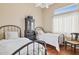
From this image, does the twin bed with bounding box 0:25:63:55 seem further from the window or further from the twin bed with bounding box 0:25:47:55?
the window

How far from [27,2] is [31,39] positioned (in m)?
0.63

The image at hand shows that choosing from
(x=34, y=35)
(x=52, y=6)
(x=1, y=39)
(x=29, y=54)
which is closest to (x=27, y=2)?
(x=52, y=6)

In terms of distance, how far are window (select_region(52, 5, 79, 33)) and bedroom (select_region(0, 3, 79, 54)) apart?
3cm

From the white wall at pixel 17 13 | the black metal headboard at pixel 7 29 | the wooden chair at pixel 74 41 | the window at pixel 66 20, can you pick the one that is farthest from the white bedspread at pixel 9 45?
the wooden chair at pixel 74 41

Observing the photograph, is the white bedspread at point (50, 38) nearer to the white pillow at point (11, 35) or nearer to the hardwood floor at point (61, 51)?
the hardwood floor at point (61, 51)

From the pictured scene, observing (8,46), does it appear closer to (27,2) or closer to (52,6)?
(27,2)

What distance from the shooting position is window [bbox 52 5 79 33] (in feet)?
6.38

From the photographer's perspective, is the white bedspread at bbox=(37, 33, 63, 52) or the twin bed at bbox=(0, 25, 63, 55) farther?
the white bedspread at bbox=(37, 33, 63, 52)

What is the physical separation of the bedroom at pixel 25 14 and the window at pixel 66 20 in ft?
0.09

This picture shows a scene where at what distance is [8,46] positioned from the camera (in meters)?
1.89

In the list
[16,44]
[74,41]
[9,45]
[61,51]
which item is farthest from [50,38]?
[9,45]

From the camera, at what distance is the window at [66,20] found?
6.38ft

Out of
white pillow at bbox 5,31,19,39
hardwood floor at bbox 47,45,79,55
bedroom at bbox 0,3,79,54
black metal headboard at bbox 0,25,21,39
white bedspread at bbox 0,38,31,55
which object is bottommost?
hardwood floor at bbox 47,45,79,55

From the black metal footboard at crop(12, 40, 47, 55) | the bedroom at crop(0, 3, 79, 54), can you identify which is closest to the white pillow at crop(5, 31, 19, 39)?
the bedroom at crop(0, 3, 79, 54)
